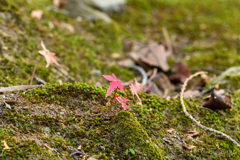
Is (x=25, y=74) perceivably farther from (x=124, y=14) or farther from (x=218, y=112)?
(x=124, y=14)

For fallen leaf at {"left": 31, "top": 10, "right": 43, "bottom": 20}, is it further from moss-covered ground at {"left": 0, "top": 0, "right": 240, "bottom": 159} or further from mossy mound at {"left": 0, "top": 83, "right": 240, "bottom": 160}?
mossy mound at {"left": 0, "top": 83, "right": 240, "bottom": 160}

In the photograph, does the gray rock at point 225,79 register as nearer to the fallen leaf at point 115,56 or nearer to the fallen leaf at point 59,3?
the fallen leaf at point 115,56

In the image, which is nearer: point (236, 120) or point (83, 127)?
point (83, 127)

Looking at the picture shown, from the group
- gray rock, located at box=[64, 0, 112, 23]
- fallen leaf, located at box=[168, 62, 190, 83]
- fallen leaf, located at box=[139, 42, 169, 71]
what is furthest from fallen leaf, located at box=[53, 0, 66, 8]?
fallen leaf, located at box=[168, 62, 190, 83]

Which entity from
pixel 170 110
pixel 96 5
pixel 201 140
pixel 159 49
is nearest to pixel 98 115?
pixel 170 110

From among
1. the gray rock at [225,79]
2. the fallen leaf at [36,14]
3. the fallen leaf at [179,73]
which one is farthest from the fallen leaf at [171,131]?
the fallen leaf at [36,14]
